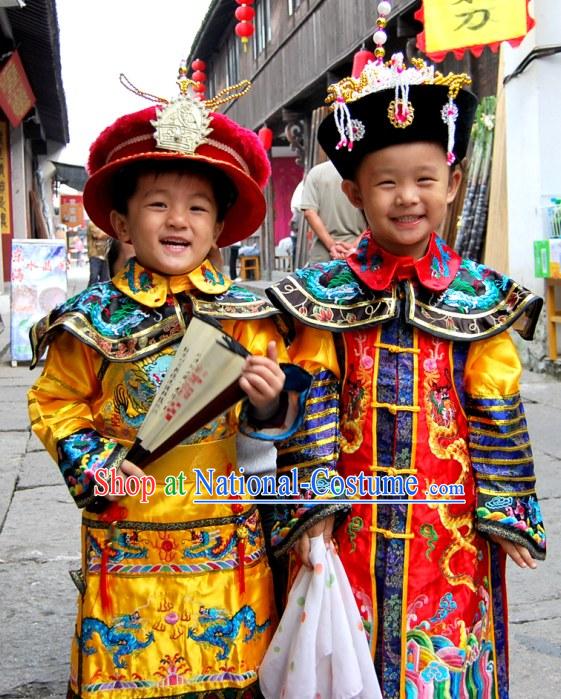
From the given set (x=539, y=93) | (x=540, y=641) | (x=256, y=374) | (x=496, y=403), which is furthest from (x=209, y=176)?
(x=539, y=93)

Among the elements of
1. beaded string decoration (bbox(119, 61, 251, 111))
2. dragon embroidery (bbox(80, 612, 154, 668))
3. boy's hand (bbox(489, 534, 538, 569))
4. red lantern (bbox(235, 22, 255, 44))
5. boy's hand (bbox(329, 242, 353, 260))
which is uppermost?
red lantern (bbox(235, 22, 255, 44))

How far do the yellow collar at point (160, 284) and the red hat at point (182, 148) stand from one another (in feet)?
0.72

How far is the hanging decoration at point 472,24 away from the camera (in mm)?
6711

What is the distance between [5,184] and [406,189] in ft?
61.3

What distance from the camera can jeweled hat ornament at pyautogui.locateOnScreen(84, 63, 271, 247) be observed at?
2170 millimetres

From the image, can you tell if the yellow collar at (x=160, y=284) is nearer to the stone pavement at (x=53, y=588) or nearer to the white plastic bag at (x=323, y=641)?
the white plastic bag at (x=323, y=641)

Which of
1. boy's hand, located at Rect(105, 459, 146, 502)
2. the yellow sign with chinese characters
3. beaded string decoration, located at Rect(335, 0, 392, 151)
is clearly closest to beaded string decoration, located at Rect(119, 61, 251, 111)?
beaded string decoration, located at Rect(335, 0, 392, 151)

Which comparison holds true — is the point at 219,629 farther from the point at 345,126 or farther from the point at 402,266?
the point at 345,126

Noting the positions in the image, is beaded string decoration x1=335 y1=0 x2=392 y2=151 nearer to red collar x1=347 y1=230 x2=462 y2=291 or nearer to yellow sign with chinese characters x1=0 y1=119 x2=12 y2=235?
red collar x1=347 y1=230 x2=462 y2=291

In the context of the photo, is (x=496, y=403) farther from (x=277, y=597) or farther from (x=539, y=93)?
(x=539, y=93)

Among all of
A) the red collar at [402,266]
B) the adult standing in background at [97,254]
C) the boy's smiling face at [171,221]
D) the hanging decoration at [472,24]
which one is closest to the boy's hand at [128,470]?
the boy's smiling face at [171,221]

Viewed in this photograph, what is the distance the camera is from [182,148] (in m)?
2.16

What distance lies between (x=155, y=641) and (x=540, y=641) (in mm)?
1518

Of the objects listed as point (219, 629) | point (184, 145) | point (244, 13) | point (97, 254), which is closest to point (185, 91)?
point (184, 145)
